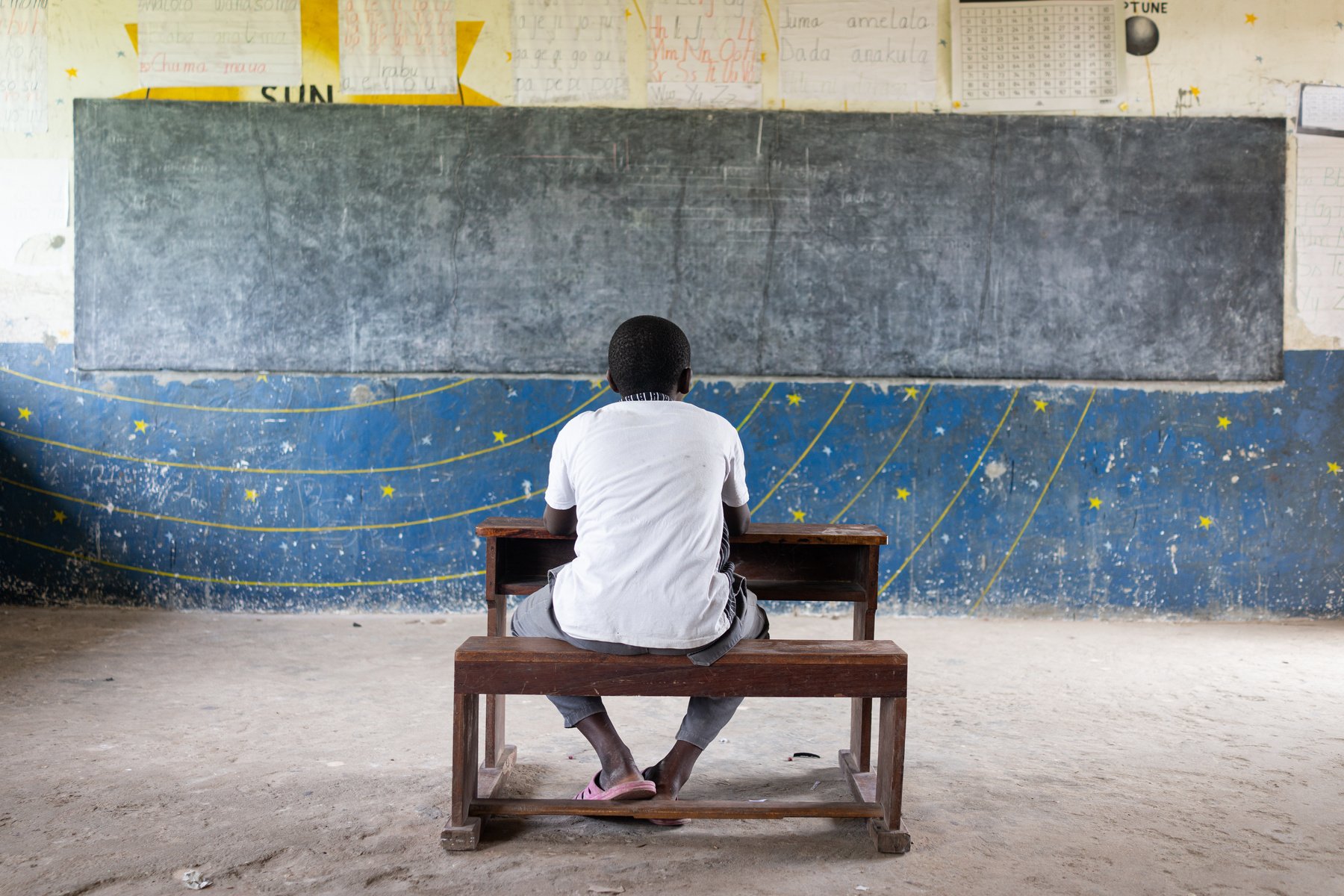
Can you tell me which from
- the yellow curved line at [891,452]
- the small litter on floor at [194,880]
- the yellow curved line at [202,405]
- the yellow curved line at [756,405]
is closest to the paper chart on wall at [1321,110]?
the yellow curved line at [891,452]

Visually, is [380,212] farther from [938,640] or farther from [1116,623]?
[1116,623]

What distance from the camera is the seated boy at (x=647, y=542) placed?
1844 millimetres

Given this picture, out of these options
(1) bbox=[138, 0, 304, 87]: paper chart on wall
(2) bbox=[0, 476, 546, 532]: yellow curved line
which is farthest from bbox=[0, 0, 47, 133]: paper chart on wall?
(2) bbox=[0, 476, 546, 532]: yellow curved line

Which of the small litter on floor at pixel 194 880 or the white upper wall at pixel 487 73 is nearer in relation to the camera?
the small litter on floor at pixel 194 880

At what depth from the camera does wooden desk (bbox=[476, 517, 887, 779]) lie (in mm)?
2301

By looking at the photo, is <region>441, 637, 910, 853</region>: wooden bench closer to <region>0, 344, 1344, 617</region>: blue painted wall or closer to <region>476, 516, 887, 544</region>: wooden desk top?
<region>476, 516, 887, 544</region>: wooden desk top

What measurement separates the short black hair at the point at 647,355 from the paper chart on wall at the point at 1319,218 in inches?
140

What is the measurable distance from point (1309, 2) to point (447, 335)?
13.2ft

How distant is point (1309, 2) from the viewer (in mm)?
4234

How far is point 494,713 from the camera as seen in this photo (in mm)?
2297

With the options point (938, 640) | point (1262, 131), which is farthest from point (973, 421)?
point (1262, 131)

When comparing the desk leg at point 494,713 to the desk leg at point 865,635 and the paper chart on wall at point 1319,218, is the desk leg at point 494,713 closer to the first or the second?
the desk leg at point 865,635

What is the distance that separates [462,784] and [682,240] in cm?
281

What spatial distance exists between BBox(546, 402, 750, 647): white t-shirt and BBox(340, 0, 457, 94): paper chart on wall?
283 cm
